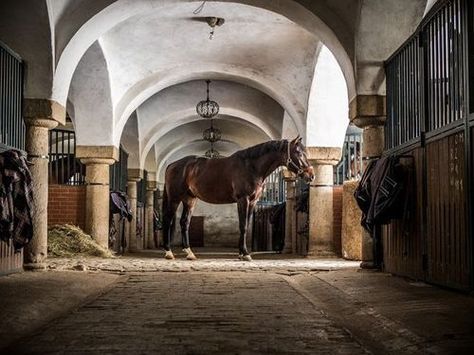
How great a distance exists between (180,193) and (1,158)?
6.48m

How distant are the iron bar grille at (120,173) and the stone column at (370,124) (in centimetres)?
909

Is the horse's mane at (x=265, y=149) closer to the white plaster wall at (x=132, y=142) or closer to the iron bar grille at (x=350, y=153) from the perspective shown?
the iron bar grille at (x=350, y=153)

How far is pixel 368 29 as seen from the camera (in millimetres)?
8594

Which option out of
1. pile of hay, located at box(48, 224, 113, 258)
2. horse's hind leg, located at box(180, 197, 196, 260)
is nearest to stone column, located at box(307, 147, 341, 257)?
horse's hind leg, located at box(180, 197, 196, 260)

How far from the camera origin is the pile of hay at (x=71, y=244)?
480 inches

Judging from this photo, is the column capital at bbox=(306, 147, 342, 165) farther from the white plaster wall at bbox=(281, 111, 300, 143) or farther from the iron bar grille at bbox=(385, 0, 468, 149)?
the iron bar grille at bbox=(385, 0, 468, 149)

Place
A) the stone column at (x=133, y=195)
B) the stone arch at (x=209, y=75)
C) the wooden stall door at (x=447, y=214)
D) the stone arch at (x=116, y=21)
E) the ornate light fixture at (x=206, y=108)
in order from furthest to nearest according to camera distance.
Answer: the stone column at (x=133, y=195)
the ornate light fixture at (x=206, y=108)
the stone arch at (x=209, y=75)
the stone arch at (x=116, y=21)
the wooden stall door at (x=447, y=214)

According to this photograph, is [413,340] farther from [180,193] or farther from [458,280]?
[180,193]

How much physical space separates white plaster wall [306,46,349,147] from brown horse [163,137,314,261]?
7.63 ft

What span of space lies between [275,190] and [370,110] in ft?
49.8

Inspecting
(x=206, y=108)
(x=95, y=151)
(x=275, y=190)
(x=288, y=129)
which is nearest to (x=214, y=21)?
(x=206, y=108)

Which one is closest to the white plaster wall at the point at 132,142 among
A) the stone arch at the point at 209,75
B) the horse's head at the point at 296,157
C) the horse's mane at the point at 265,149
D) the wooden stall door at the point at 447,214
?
the stone arch at the point at 209,75

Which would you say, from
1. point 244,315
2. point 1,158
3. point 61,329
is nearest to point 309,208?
point 1,158

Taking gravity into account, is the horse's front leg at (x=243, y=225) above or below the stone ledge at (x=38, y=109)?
below
